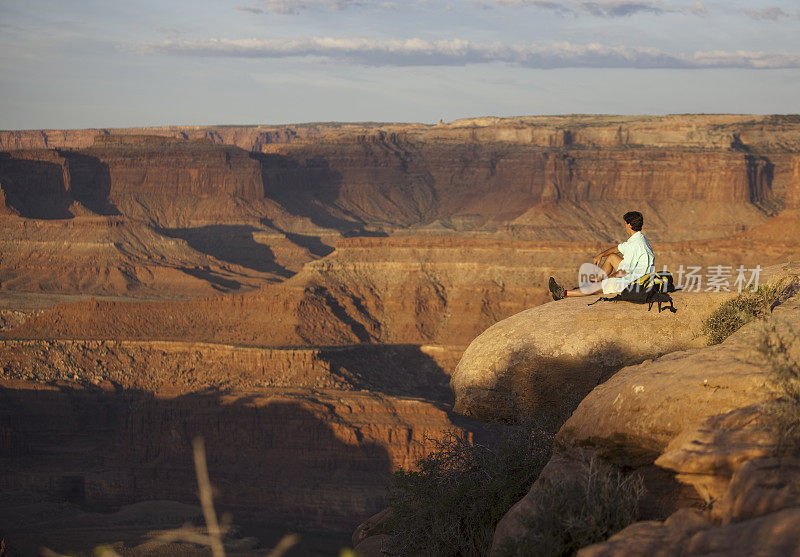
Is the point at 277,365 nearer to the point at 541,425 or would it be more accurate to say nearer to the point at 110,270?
the point at 541,425

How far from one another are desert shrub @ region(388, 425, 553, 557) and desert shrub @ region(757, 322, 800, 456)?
4397 mm

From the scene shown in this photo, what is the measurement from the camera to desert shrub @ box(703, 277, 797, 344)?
14648mm

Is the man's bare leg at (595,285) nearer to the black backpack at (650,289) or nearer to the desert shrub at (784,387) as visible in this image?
the black backpack at (650,289)

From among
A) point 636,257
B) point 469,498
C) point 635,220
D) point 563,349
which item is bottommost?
point 469,498

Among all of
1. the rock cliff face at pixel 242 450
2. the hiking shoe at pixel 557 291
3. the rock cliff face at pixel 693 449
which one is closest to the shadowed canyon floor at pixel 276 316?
the rock cliff face at pixel 242 450

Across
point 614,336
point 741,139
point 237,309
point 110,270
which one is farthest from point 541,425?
point 741,139

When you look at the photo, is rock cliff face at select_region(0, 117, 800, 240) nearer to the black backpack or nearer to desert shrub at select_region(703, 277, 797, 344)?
desert shrub at select_region(703, 277, 797, 344)

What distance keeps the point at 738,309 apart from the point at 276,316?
5578 cm

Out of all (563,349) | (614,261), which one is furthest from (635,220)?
(563,349)

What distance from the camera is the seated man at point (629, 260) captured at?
14.7 m

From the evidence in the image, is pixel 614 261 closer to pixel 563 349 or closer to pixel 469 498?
pixel 563 349

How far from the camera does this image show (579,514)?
10.6 meters

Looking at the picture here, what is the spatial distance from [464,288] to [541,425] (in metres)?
58.7

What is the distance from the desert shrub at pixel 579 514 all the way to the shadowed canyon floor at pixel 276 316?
5216mm
